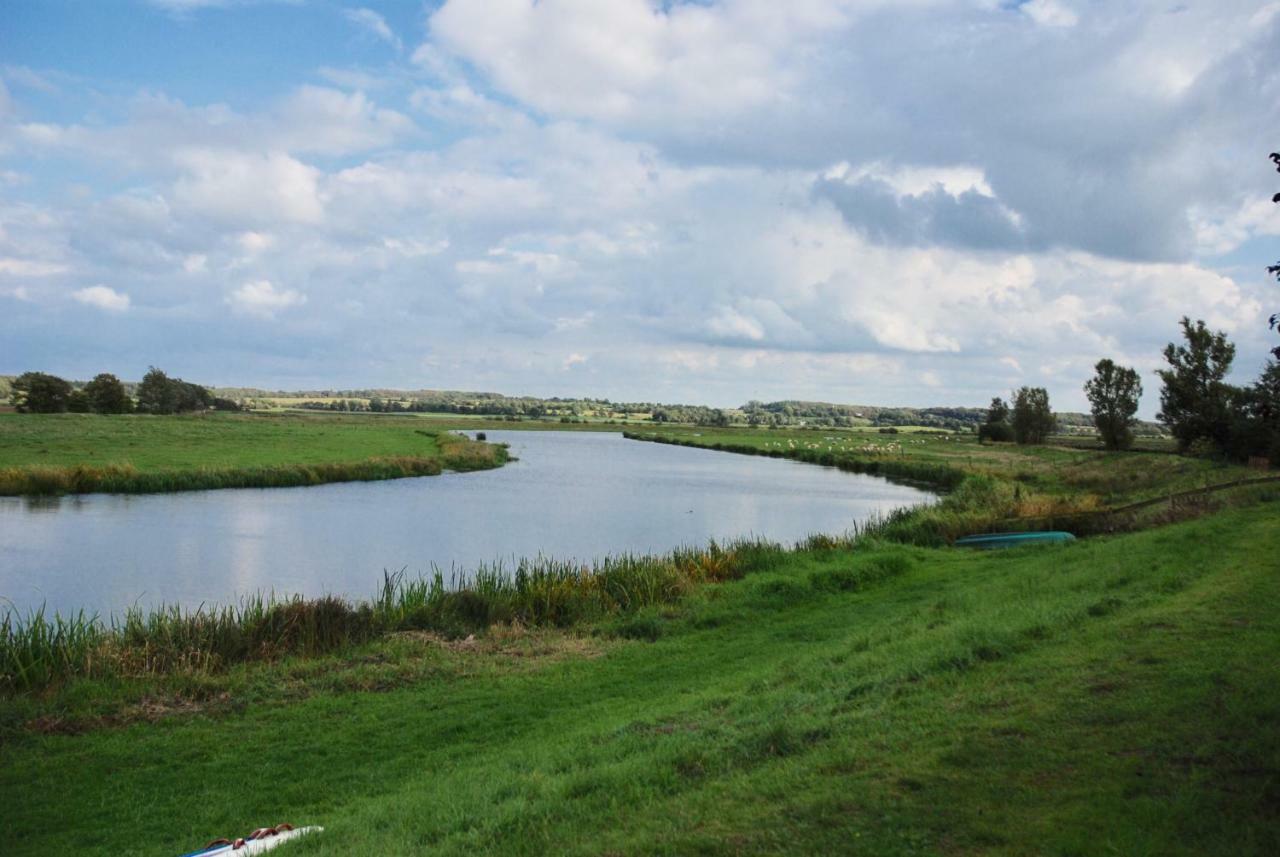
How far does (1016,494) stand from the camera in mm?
31672

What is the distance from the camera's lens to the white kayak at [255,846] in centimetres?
568

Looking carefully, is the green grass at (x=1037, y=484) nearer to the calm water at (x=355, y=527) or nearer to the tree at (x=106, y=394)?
the calm water at (x=355, y=527)

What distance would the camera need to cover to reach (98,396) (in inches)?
3629

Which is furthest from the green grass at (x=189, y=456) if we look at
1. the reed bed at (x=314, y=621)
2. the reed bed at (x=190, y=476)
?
the reed bed at (x=314, y=621)

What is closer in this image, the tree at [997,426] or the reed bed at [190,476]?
the reed bed at [190,476]

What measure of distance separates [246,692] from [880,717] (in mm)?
7770

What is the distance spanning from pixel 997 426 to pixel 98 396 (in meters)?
96.6

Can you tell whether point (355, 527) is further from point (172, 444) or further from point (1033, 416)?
point (1033, 416)

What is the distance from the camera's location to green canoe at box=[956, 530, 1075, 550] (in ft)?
69.9

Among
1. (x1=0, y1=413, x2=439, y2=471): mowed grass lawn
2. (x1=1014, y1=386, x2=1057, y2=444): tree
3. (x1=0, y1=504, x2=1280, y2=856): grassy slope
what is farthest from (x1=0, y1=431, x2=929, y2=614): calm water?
(x1=1014, y1=386, x2=1057, y2=444): tree

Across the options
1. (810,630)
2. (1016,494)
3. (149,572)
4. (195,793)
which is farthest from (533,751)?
(1016,494)

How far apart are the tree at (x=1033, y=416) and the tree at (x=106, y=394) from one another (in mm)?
93480

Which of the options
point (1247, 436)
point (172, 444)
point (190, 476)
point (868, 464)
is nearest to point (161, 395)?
point (172, 444)

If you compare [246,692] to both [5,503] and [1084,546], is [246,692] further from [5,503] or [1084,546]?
[5,503]
